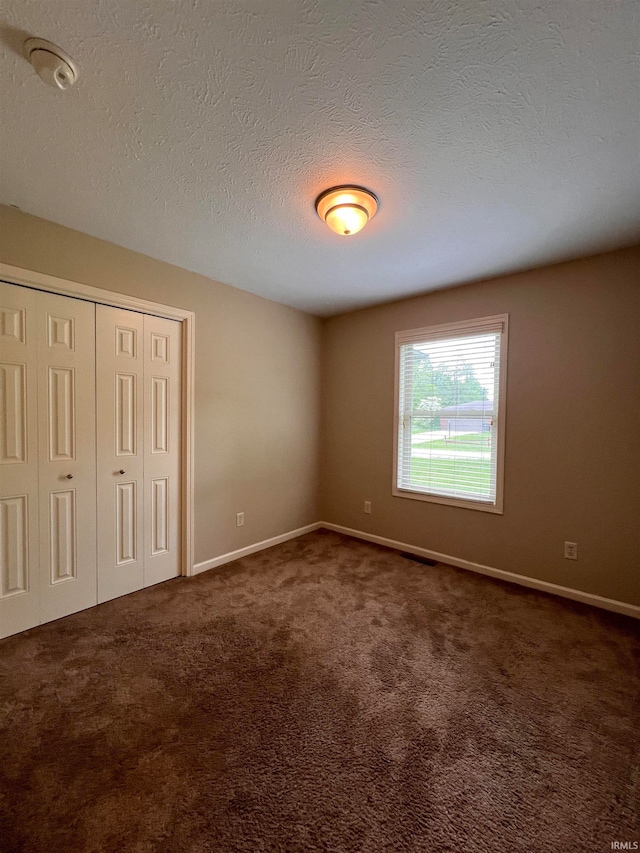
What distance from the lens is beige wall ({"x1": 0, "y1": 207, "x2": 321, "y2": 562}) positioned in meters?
2.24

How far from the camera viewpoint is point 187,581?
2783 millimetres

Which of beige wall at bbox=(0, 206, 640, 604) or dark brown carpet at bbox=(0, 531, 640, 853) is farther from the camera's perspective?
beige wall at bbox=(0, 206, 640, 604)

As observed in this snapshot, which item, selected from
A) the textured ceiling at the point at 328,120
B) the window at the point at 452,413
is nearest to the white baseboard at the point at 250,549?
the window at the point at 452,413

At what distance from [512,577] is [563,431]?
4.23 feet

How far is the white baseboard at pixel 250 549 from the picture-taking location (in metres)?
2.98

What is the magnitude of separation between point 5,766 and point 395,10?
2.95 m

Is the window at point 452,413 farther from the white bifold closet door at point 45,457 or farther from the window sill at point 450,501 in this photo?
the white bifold closet door at point 45,457

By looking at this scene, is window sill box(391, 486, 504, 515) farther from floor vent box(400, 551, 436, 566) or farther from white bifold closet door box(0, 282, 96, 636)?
white bifold closet door box(0, 282, 96, 636)

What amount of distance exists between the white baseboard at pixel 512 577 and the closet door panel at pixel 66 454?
2.59m

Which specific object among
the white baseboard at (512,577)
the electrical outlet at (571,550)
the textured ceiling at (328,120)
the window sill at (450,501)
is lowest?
the white baseboard at (512,577)

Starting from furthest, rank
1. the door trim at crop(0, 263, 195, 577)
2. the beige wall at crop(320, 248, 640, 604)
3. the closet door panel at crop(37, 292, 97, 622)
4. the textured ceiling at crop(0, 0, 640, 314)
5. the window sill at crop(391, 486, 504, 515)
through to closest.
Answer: the window sill at crop(391, 486, 504, 515)
the door trim at crop(0, 263, 195, 577)
the beige wall at crop(320, 248, 640, 604)
the closet door panel at crop(37, 292, 97, 622)
the textured ceiling at crop(0, 0, 640, 314)

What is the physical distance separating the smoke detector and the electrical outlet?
3814mm

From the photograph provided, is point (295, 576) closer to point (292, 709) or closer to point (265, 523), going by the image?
point (265, 523)

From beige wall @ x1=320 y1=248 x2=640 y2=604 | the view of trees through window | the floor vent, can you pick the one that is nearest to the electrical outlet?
beige wall @ x1=320 y1=248 x2=640 y2=604
